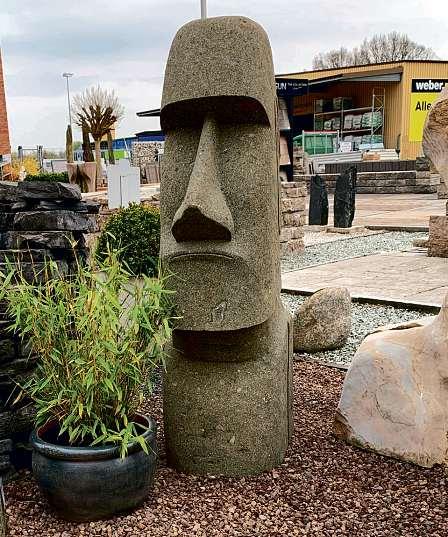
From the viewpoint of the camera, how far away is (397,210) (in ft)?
56.5

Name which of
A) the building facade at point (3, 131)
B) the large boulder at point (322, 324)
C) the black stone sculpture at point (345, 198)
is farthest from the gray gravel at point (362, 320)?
the building facade at point (3, 131)

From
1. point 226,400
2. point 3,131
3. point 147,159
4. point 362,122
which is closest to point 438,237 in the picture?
point 226,400

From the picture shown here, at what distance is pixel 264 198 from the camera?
2912 millimetres

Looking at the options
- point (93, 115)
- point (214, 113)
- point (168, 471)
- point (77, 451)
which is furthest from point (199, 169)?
point (93, 115)

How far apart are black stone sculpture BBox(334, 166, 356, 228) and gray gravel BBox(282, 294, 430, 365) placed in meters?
6.24

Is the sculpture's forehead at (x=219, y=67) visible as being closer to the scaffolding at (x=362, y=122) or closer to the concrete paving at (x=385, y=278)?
the concrete paving at (x=385, y=278)

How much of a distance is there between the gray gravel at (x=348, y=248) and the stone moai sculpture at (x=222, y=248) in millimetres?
6283

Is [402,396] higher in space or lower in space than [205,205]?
lower

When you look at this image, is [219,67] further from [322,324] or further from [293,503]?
[322,324]

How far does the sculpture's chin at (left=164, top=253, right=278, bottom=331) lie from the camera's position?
112 inches

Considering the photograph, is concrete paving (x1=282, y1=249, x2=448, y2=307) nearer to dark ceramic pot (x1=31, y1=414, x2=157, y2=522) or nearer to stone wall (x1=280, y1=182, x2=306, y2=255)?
stone wall (x1=280, y1=182, x2=306, y2=255)

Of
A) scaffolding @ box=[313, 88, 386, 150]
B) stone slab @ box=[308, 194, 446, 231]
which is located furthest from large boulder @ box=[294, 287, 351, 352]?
scaffolding @ box=[313, 88, 386, 150]

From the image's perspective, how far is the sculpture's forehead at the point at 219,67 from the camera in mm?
2805

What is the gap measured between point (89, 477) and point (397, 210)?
15717 mm
